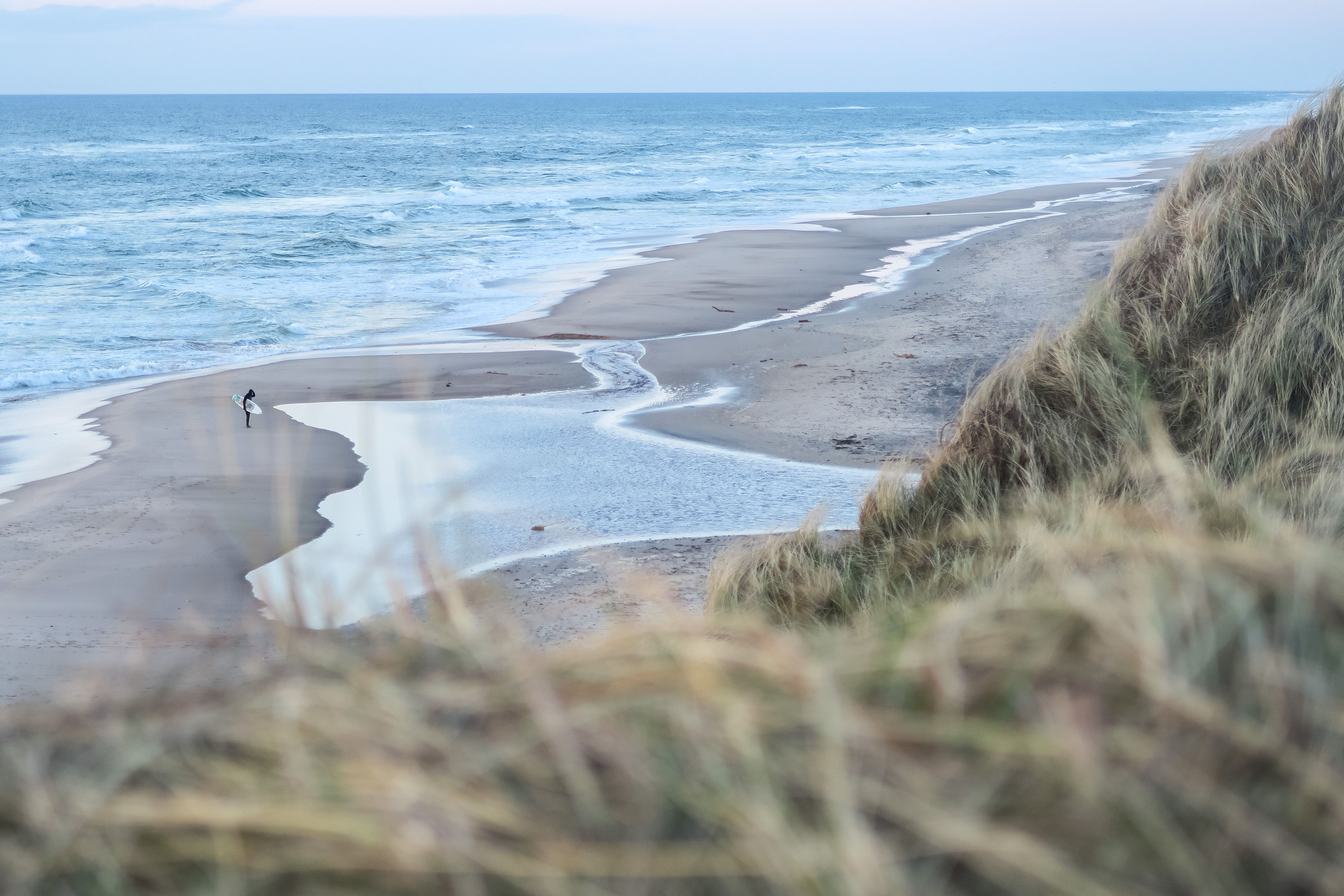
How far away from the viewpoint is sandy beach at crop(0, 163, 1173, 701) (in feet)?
19.0

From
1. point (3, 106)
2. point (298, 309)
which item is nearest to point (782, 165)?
point (298, 309)

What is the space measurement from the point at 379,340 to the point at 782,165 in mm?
37439

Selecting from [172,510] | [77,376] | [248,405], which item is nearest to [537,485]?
[172,510]

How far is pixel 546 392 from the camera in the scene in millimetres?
11219

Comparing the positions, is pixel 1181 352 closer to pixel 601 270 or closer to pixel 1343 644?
pixel 1343 644

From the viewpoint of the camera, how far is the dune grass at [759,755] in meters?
0.84

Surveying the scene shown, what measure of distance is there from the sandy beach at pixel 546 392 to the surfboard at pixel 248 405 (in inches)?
6.8

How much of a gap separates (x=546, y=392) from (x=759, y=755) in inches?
410

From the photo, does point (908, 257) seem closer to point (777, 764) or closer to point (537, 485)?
point (537, 485)

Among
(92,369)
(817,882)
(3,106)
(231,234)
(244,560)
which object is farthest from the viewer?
(3,106)

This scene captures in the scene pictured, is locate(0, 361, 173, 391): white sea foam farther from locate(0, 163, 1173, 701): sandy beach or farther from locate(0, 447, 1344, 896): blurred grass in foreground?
locate(0, 447, 1344, 896): blurred grass in foreground

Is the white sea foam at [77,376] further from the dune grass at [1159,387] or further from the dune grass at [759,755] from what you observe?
the dune grass at [759,755]

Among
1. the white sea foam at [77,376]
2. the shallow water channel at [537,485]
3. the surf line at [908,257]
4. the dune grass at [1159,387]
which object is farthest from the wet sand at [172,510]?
the surf line at [908,257]

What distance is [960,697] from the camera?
97 cm
